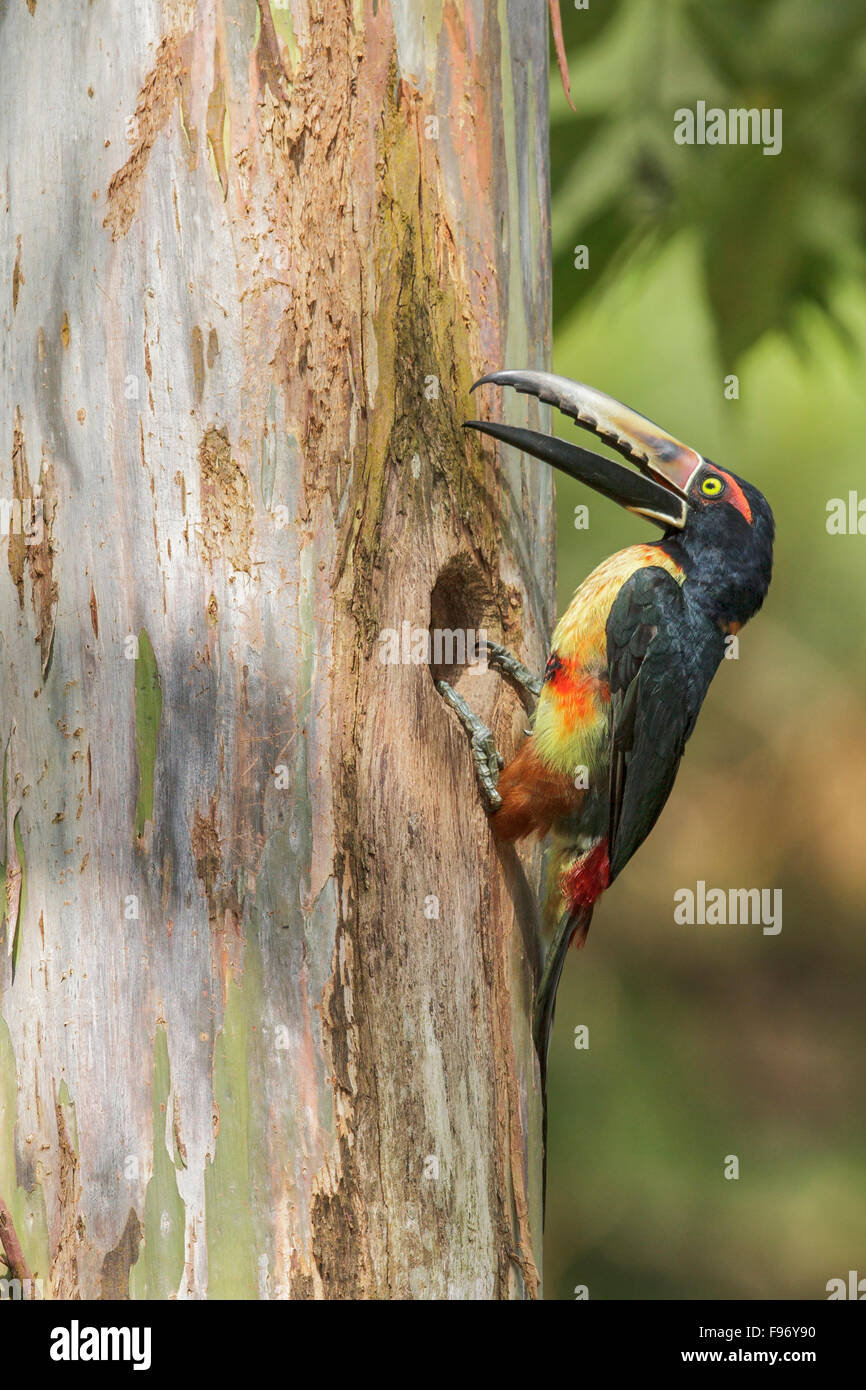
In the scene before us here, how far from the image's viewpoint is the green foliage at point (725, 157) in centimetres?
529

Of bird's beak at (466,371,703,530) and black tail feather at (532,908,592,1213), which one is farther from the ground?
bird's beak at (466,371,703,530)

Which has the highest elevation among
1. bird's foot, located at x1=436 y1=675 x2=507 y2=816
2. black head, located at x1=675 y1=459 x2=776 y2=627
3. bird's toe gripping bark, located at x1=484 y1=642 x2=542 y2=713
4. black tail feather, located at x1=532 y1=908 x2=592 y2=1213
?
black head, located at x1=675 y1=459 x2=776 y2=627

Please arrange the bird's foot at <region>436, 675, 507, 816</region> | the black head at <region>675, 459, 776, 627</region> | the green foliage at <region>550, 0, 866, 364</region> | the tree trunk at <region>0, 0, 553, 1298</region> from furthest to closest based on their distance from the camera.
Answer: the green foliage at <region>550, 0, 866, 364</region>
the black head at <region>675, 459, 776, 627</region>
the bird's foot at <region>436, 675, 507, 816</region>
the tree trunk at <region>0, 0, 553, 1298</region>

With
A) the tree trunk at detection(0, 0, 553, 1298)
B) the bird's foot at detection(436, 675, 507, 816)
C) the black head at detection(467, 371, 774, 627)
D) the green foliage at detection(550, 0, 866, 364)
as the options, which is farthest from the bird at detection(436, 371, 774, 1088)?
the green foliage at detection(550, 0, 866, 364)

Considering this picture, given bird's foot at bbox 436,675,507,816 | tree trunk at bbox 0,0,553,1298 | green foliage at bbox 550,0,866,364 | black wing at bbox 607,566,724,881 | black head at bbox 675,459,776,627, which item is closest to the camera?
tree trunk at bbox 0,0,553,1298

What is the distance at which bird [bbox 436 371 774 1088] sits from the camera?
2.70m

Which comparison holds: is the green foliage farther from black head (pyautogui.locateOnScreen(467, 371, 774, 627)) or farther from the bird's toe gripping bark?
the bird's toe gripping bark

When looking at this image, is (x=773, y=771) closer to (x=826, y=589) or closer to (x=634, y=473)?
(x=826, y=589)

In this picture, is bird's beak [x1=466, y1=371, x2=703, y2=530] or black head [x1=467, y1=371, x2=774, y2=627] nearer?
bird's beak [x1=466, y1=371, x2=703, y2=530]

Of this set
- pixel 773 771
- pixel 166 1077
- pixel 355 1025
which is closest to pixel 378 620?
pixel 355 1025

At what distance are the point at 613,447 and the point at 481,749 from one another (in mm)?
936

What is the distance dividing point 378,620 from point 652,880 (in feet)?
12.5

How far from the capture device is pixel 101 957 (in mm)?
1910

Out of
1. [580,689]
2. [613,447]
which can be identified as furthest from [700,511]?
[580,689]
